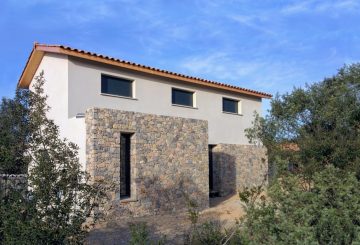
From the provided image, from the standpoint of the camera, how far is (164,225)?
11.2 m

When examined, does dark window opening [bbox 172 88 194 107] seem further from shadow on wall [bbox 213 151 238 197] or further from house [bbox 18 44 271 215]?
shadow on wall [bbox 213 151 238 197]

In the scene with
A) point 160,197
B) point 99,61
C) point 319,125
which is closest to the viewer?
point 319,125

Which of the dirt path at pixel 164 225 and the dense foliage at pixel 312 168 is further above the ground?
the dense foliage at pixel 312 168

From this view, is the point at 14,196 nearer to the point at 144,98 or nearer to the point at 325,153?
the point at 325,153

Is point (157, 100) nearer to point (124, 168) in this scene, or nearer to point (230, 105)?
point (124, 168)

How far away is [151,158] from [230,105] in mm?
9385

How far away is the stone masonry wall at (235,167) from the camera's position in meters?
18.7

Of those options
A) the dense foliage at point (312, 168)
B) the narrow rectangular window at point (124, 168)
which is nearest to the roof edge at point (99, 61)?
the dense foliage at point (312, 168)

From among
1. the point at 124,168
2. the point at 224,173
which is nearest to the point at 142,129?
the point at 124,168

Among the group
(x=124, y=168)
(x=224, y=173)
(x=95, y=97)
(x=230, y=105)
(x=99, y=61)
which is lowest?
(x=224, y=173)

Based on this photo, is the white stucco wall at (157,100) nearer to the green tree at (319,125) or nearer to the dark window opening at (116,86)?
the dark window opening at (116,86)

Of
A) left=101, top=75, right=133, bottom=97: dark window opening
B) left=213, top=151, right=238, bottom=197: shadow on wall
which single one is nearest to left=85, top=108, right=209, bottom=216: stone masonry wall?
left=101, top=75, right=133, bottom=97: dark window opening

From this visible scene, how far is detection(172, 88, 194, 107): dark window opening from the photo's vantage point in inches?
741

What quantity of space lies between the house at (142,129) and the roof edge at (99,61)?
0.12ft
